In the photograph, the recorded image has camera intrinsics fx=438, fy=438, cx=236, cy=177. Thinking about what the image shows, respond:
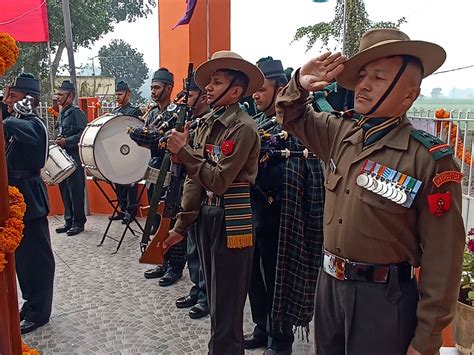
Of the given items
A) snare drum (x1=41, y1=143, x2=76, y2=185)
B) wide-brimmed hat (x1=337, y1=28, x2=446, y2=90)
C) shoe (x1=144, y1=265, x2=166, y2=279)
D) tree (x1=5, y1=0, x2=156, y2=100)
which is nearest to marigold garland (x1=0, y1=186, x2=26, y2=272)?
wide-brimmed hat (x1=337, y1=28, x2=446, y2=90)

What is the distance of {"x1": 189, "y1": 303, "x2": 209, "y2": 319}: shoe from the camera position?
142 inches

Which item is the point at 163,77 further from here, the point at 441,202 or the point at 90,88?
the point at 90,88

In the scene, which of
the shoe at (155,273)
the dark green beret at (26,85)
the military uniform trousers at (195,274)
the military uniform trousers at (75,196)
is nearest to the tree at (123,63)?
the military uniform trousers at (75,196)

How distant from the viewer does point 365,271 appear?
1.62 meters

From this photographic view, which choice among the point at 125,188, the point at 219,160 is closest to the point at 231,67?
the point at 219,160

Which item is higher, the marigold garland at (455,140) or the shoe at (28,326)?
the marigold garland at (455,140)

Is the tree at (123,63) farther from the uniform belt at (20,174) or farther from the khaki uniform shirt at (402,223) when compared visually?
the khaki uniform shirt at (402,223)

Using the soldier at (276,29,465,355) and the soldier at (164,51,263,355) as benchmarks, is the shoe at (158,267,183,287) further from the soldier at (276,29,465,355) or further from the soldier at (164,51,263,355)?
the soldier at (276,29,465,355)

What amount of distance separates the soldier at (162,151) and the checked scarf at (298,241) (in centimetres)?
153

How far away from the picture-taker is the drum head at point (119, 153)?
5098 mm

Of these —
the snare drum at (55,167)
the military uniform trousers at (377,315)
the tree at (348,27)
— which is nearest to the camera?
the military uniform trousers at (377,315)

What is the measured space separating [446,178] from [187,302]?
112 inches

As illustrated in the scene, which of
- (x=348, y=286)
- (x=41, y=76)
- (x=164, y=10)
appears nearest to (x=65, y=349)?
(x=348, y=286)

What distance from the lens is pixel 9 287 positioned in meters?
1.70
